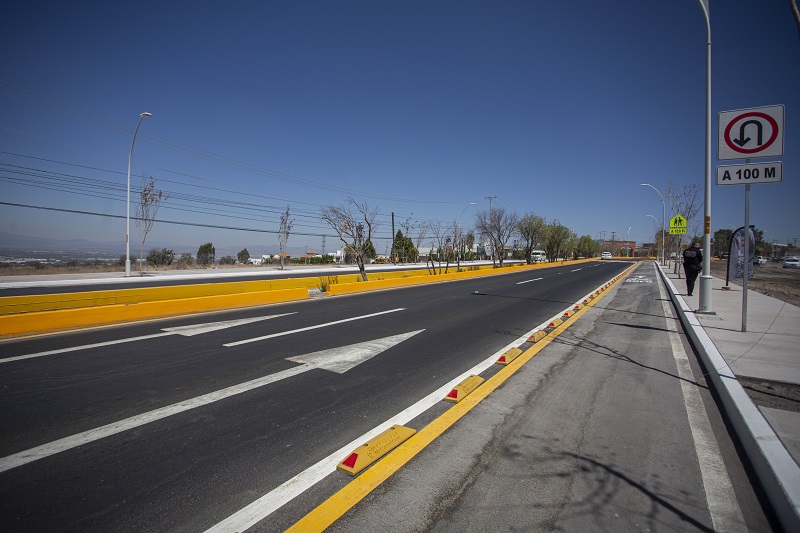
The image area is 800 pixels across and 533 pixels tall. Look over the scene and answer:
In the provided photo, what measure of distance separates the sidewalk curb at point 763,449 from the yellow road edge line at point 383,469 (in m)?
2.21

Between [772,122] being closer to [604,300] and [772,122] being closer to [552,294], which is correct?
[604,300]

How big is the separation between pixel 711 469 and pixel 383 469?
247 centimetres

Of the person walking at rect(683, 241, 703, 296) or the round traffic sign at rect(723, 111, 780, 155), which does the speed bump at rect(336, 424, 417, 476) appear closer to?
the round traffic sign at rect(723, 111, 780, 155)

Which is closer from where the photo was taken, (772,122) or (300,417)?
(300,417)

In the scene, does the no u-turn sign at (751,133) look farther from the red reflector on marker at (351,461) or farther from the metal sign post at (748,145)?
the red reflector on marker at (351,461)

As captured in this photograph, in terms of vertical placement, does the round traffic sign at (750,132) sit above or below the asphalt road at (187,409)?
above

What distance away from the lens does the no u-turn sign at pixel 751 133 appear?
6.50 metres

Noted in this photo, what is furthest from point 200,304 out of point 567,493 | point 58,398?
point 567,493

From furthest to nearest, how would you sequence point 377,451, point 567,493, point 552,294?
point 552,294 < point 377,451 < point 567,493

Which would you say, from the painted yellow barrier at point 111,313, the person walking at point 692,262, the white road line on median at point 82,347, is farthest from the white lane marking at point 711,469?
the painted yellow barrier at point 111,313

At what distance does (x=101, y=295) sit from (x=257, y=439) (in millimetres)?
9130

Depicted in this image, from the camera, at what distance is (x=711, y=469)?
2.84 meters

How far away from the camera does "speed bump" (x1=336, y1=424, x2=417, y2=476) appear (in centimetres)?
279

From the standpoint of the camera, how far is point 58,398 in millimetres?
4059
